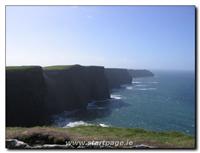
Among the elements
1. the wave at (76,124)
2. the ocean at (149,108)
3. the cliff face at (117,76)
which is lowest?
the wave at (76,124)

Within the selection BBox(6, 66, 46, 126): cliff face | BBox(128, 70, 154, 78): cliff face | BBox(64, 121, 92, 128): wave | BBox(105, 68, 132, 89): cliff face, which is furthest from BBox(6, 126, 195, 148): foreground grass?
BBox(128, 70, 154, 78): cliff face
